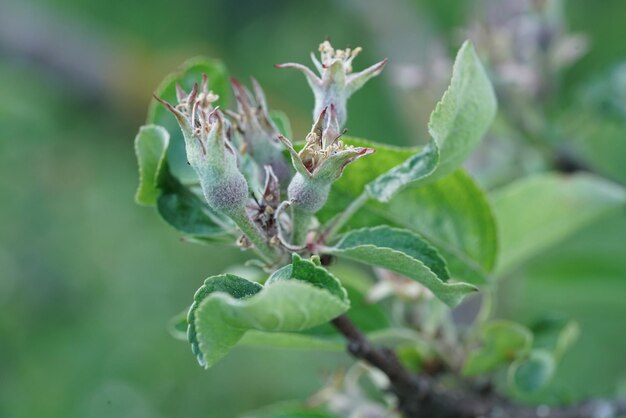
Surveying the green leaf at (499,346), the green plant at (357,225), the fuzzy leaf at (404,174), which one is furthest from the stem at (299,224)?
the green leaf at (499,346)

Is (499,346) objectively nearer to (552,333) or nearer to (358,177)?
(552,333)

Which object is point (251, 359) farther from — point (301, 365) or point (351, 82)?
point (351, 82)

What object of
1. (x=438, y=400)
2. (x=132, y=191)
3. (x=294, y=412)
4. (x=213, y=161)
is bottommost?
(x=132, y=191)

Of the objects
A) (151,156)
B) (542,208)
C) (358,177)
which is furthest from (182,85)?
(542,208)

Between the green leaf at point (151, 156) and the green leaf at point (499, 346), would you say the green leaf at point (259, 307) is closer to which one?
the green leaf at point (151, 156)

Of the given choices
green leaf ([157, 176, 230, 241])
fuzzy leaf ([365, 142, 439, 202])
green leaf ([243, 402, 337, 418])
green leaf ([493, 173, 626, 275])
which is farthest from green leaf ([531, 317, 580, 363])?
green leaf ([157, 176, 230, 241])

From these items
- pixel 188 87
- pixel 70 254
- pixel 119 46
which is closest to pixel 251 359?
pixel 70 254

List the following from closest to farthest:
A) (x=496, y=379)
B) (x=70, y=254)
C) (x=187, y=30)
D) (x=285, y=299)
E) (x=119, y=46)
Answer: (x=285, y=299)
(x=496, y=379)
(x=70, y=254)
(x=119, y=46)
(x=187, y=30)
